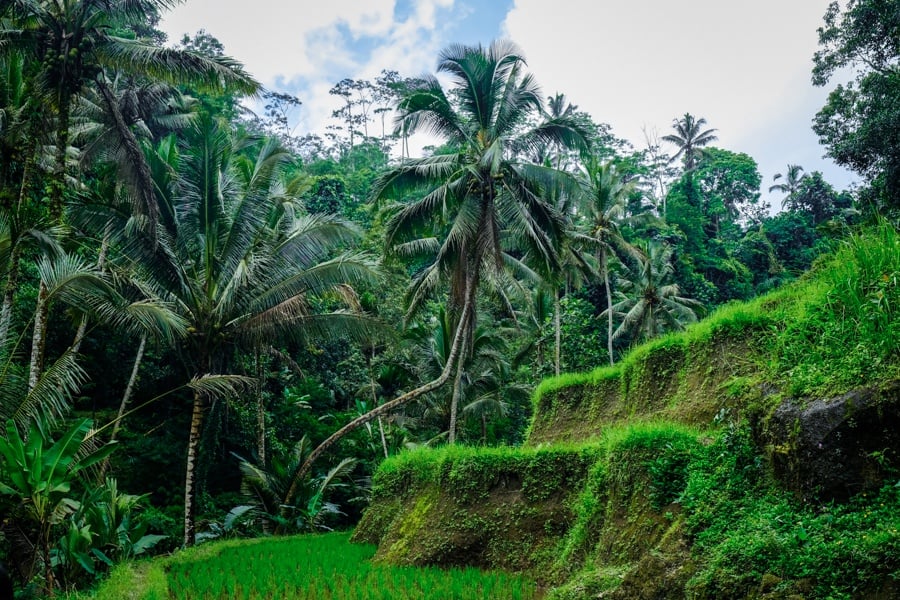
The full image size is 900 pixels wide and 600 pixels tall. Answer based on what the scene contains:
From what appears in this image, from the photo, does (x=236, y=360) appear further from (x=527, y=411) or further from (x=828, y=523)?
(x=828, y=523)

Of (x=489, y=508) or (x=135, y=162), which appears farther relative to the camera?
(x=135, y=162)

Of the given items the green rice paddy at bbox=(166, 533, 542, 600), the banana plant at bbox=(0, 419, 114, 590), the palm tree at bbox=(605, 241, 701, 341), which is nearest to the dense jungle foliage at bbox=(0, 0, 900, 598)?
the banana plant at bbox=(0, 419, 114, 590)

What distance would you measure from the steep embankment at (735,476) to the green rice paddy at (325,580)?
23.8 inches

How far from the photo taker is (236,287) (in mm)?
14227

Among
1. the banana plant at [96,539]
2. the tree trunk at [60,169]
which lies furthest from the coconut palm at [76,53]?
the banana plant at [96,539]

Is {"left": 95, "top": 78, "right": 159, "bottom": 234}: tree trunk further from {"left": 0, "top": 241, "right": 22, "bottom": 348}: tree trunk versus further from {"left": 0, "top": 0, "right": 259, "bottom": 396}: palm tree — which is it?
{"left": 0, "top": 241, "right": 22, "bottom": 348}: tree trunk

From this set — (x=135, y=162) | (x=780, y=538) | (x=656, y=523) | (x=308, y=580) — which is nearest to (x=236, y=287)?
(x=135, y=162)

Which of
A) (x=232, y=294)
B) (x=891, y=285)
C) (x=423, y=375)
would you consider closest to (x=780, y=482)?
(x=891, y=285)

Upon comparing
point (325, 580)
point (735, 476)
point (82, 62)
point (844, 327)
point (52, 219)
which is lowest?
point (325, 580)

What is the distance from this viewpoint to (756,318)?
324 inches

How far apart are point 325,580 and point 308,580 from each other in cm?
23

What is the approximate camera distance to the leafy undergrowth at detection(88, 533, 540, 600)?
24.2 feet

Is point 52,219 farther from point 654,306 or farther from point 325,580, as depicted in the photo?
point 654,306

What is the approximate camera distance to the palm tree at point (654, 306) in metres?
26.8
